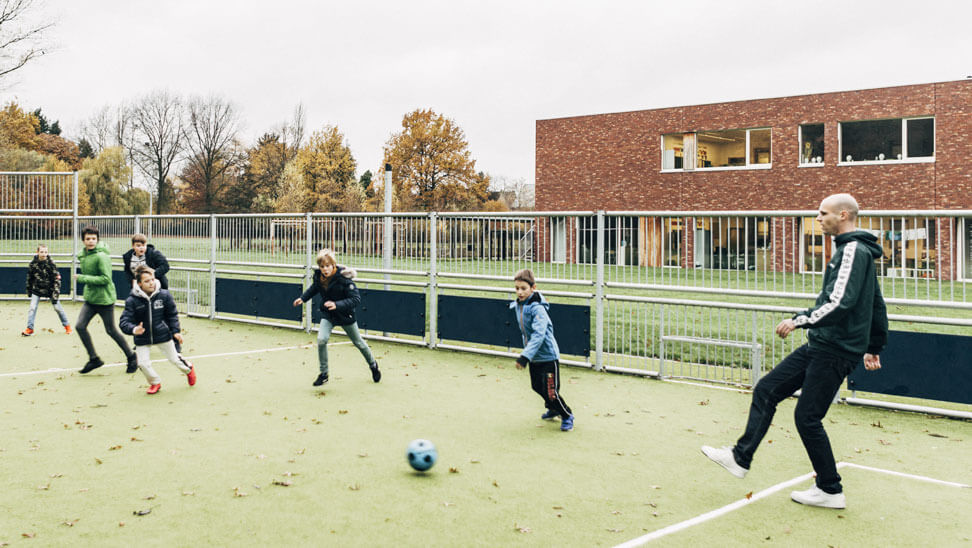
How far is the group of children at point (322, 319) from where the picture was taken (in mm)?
7227

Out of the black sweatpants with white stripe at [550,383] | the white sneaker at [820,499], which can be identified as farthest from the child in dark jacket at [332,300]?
the white sneaker at [820,499]

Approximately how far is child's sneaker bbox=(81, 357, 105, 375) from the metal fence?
182 inches

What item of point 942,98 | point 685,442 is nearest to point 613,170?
point 942,98

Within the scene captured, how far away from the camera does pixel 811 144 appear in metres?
28.6

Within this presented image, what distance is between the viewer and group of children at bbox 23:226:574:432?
7227 millimetres

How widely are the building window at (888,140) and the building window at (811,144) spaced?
28.9 inches

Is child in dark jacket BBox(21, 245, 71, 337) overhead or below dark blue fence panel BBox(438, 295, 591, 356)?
overhead

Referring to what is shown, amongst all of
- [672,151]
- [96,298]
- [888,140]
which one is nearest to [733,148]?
[672,151]

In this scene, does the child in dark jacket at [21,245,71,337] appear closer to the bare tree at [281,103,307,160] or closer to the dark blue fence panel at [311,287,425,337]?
the dark blue fence panel at [311,287,425,337]

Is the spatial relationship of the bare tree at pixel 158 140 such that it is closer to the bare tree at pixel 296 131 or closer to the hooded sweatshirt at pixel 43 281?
the bare tree at pixel 296 131

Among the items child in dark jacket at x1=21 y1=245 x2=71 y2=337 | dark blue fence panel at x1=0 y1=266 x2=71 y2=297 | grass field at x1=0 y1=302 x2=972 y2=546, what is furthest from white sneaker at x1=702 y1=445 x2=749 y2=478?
dark blue fence panel at x1=0 y1=266 x2=71 y2=297

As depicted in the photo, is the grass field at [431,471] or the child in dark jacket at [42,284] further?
the child in dark jacket at [42,284]

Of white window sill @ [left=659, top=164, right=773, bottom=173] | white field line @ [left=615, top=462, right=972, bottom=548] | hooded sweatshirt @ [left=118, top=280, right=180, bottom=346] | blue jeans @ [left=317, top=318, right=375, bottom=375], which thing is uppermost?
white window sill @ [left=659, top=164, right=773, bottom=173]

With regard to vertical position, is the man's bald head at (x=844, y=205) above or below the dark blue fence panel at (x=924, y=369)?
above
